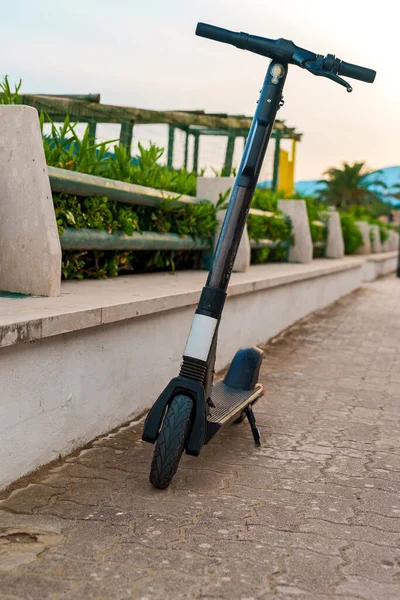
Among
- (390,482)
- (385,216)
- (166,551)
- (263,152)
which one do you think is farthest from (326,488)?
(385,216)

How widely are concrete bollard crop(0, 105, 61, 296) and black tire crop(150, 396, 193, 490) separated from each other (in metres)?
1.18

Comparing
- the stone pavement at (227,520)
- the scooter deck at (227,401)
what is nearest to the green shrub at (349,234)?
the stone pavement at (227,520)

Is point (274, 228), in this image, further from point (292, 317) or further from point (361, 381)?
point (361, 381)

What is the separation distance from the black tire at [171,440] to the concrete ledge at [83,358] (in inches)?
23.8

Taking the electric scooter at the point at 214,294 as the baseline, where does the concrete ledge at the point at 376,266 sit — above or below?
below

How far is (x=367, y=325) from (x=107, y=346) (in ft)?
22.9

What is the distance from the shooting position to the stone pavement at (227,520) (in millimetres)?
2844

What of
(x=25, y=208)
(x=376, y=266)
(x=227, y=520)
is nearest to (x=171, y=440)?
(x=227, y=520)

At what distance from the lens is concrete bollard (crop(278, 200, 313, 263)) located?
1227 centimetres

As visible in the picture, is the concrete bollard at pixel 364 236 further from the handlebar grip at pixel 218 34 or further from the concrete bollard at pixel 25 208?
the handlebar grip at pixel 218 34

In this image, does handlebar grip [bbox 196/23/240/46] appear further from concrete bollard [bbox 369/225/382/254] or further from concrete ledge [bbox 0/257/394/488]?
concrete bollard [bbox 369/225/382/254]

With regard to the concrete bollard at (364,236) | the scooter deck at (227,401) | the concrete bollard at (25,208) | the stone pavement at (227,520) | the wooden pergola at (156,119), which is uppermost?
the wooden pergola at (156,119)

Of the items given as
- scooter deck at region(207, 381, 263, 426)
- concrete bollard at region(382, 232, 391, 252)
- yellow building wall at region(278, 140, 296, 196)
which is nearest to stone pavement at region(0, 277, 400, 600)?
scooter deck at region(207, 381, 263, 426)

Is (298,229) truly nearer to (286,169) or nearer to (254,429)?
(254,429)
